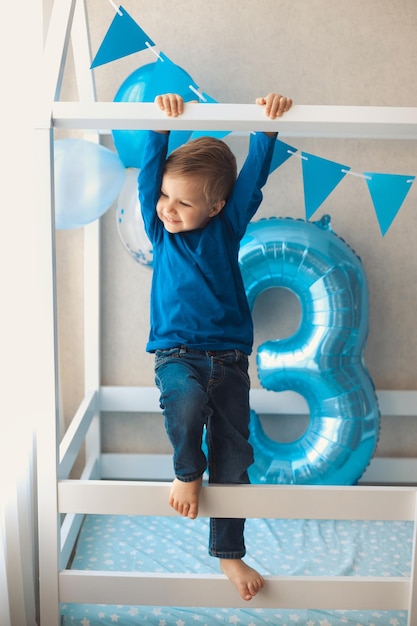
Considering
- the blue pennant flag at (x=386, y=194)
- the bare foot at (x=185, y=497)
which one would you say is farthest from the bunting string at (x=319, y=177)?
the bare foot at (x=185, y=497)

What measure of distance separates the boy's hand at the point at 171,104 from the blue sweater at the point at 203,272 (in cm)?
15

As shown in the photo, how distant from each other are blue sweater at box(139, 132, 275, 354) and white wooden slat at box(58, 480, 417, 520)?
0.97 feet

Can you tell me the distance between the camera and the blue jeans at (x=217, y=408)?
4.32ft

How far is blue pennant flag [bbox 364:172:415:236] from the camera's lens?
1.46 meters

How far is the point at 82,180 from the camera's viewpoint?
1.71 metres

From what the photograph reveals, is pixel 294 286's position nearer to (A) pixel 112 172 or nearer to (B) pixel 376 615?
(A) pixel 112 172

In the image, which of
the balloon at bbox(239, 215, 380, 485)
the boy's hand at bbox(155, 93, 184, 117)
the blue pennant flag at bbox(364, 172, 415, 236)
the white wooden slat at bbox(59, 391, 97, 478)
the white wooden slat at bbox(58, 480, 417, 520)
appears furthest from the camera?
the balloon at bbox(239, 215, 380, 485)

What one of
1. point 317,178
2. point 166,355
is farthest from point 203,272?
point 317,178

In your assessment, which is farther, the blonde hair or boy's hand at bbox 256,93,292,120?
the blonde hair

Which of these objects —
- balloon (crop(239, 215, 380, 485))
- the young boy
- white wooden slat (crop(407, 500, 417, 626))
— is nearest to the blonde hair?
the young boy

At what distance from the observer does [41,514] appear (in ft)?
4.37

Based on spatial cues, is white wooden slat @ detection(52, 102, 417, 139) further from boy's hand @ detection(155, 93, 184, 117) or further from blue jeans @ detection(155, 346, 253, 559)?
blue jeans @ detection(155, 346, 253, 559)

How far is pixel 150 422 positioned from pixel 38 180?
4.20 feet

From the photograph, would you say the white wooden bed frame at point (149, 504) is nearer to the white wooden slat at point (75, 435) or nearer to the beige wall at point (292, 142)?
the white wooden slat at point (75, 435)
